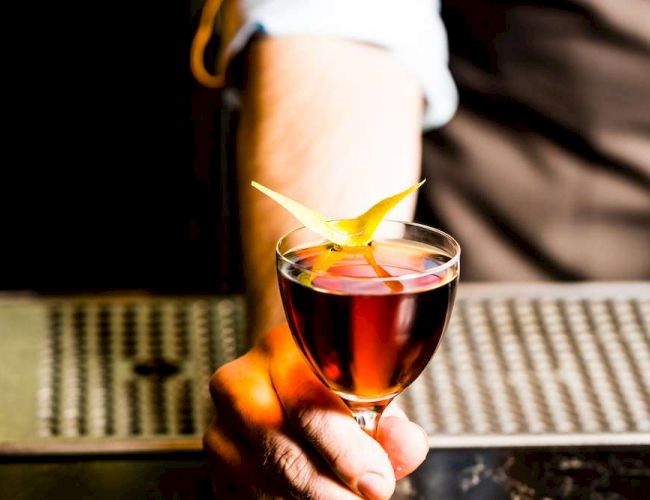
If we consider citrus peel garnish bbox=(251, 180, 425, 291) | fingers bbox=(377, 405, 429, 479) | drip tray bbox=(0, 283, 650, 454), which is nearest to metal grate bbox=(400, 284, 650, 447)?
drip tray bbox=(0, 283, 650, 454)

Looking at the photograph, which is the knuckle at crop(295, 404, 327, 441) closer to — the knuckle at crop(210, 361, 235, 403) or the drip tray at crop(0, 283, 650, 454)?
the knuckle at crop(210, 361, 235, 403)

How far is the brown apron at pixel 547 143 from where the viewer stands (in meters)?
1.49

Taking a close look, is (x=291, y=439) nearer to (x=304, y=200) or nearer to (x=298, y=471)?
(x=298, y=471)

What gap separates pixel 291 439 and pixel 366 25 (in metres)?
0.77

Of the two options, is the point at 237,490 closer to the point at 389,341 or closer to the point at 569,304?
the point at 389,341

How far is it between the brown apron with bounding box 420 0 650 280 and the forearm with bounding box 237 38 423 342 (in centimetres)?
27

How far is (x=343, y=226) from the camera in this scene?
718 millimetres

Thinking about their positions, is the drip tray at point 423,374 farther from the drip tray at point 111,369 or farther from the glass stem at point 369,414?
the glass stem at point 369,414

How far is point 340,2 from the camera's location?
127cm

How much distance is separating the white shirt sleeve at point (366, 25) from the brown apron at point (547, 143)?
0.68 feet

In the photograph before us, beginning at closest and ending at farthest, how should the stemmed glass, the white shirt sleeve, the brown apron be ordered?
the stemmed glass < the white shirt sleeve < the brown apron

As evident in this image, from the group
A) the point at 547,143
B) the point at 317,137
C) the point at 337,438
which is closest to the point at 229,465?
the point at 337,438

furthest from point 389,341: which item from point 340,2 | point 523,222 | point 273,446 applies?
point 523,222

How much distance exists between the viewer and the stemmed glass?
0.66m
